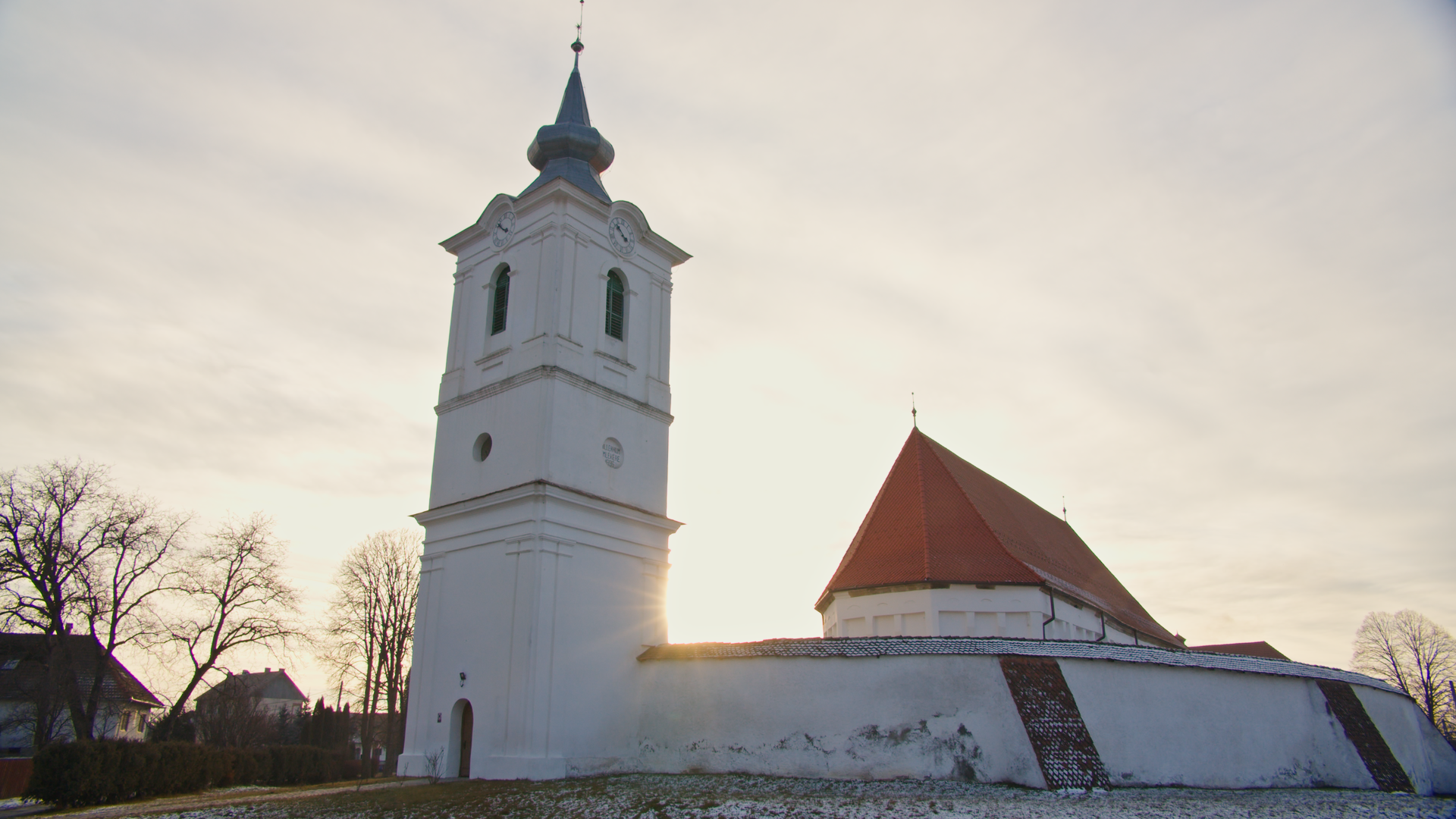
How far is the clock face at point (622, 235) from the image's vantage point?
21.6 meters

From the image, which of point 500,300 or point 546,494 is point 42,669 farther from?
point 546,494

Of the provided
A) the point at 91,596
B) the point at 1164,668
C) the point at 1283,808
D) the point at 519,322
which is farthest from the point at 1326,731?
the point at 91,596

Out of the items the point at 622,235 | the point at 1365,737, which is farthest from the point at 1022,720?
the point at 622,235

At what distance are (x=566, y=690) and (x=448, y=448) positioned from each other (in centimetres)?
614

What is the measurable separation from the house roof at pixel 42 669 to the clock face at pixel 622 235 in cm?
1895

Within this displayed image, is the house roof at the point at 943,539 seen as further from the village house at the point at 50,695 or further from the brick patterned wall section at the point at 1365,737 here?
the village house at the point at 50,695

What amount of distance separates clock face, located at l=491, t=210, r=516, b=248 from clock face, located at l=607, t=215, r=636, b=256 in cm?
224

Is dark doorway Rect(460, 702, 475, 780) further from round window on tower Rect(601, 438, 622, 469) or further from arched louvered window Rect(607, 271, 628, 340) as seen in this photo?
arched louvered window Rect(607, 271, 628, 340)

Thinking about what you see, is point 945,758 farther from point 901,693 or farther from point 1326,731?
point 1326,731

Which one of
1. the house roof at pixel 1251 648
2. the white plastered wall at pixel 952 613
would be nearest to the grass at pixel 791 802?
the white plastered wall at pixel 952 613

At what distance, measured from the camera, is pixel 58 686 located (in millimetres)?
24531

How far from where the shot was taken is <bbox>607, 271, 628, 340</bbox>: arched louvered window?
836 inches

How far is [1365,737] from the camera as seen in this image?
17.2 meters

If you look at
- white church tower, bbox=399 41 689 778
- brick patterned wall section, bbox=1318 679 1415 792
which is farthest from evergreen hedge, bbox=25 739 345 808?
brick patterned wall section, bbox=1318 679 1415 792
